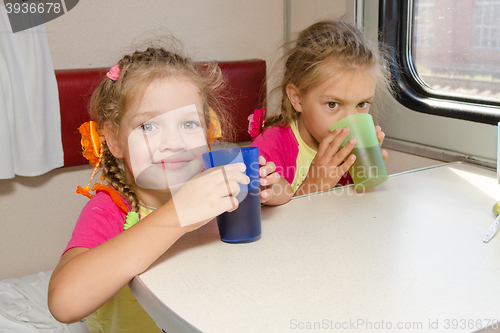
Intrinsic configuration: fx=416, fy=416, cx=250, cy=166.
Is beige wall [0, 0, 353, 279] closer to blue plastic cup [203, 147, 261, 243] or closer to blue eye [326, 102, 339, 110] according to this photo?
blue eye [326, 102, 339, 110]

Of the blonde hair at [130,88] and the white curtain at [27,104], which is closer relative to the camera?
the blonde hair at [130,88]

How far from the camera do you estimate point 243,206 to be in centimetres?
72

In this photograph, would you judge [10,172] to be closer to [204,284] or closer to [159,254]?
[159,254]

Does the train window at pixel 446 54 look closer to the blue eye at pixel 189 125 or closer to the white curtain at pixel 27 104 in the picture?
the blue eye at pixel 189 125

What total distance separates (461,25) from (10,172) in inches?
65.6

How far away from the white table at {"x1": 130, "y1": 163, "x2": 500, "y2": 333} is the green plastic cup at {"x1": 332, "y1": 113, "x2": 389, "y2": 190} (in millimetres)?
89

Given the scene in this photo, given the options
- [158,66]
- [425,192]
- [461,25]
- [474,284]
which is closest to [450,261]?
[474,284]

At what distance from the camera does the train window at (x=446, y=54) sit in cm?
135

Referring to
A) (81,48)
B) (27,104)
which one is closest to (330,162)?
(27,104)

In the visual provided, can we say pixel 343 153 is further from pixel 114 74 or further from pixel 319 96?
pixel 114 74

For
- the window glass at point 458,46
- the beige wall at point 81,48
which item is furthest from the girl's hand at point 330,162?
the beige wall at point 81,48

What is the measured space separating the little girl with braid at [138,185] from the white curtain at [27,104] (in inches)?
16.7

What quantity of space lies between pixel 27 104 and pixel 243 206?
113 centimetres

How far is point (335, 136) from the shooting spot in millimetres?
1023
